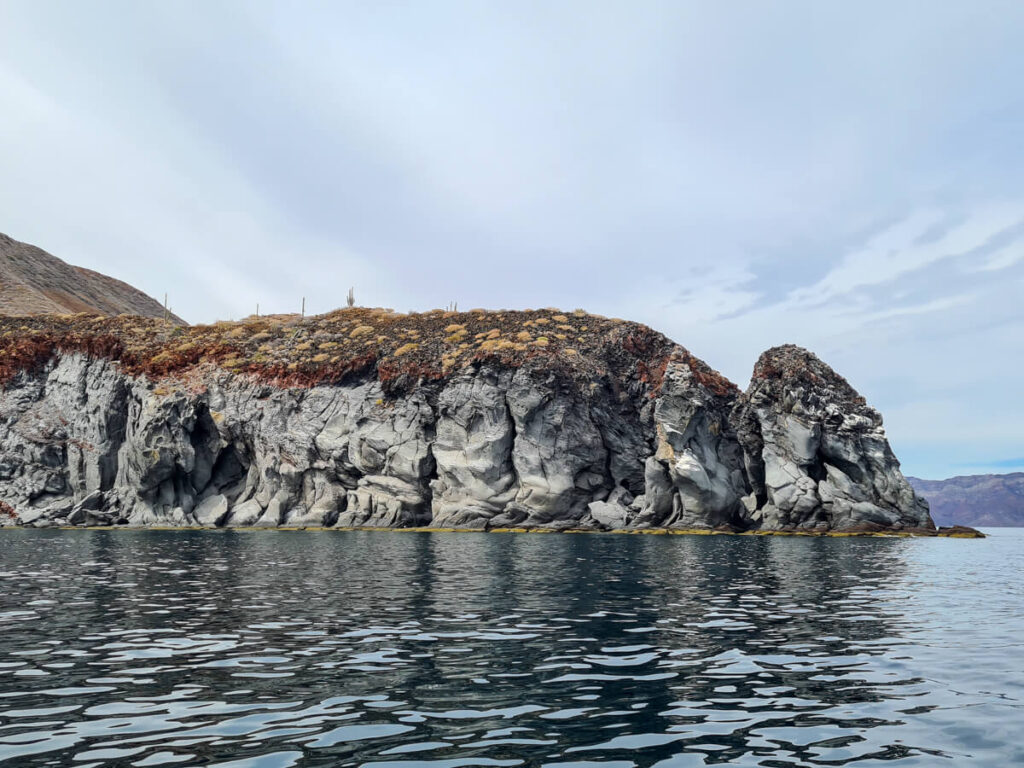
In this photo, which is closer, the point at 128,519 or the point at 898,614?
the point at 898,614

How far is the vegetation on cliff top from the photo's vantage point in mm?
81938

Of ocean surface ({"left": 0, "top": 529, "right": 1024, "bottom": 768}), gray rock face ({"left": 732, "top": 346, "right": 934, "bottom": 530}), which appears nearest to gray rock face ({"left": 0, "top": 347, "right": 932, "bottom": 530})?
gray rock face ({"left": 732, "top": 346, "right": 934, "bottom": 530})

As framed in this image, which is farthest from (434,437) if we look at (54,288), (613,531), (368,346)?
(54,288)

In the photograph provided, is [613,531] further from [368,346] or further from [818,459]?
[368,346]

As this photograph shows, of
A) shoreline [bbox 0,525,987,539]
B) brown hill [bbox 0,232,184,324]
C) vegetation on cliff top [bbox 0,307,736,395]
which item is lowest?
shoreline [bbox 0,525,987,539]

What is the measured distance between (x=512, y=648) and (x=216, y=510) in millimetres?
69566

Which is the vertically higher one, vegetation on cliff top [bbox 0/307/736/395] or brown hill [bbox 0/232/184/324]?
brown hill [bbox 0/232/184/324]

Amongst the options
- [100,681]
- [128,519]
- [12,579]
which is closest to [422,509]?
[128,519]

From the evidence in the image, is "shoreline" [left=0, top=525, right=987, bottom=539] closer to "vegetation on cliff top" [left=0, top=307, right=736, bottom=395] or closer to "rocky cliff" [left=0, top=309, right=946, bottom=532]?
"rocky cliff" [left=0, top=309, right=946, bottom=532]

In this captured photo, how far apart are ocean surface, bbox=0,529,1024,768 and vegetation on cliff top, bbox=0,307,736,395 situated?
5512cm

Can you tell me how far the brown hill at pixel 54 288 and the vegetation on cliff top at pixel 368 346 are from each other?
39000 mm

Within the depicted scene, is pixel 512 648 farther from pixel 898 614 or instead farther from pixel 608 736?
pixel 898 614

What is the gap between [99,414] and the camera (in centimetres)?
7981

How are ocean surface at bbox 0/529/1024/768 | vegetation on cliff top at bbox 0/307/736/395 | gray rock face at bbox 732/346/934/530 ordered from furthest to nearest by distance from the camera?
vegetation on cliff top at bbox 0/307/736/395, gray rock face at bbox 732/346/934/530, ocean surface at bbox 0/529/1024/768
